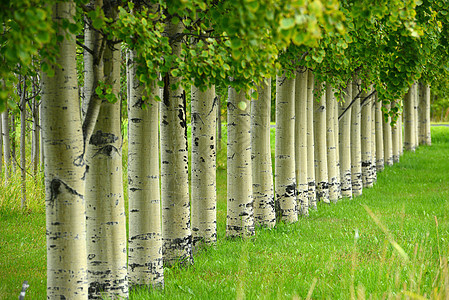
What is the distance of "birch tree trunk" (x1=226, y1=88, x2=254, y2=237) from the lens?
8.01 meters

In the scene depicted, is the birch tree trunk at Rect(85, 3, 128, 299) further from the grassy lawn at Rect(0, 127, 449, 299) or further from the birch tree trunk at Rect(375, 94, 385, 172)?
the birch tree trunk at Rect(375, 94, 385, 172)

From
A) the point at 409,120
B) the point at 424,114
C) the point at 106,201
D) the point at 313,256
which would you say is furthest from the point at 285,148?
the point at 424,114

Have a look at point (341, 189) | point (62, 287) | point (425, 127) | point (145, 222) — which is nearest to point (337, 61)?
point (145, 222)

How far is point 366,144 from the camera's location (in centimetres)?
1491

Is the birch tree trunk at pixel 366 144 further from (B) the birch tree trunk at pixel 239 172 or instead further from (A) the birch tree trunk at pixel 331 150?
(B) the birch tree trunk at pixel 239 172

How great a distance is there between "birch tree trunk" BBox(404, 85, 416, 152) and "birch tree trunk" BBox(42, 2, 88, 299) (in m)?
19.5

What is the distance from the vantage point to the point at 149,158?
5441 millimetres

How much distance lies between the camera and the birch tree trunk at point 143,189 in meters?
5.39

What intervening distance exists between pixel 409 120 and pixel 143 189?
1942 centimetres

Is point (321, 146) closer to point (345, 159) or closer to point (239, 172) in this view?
point (345, 159)

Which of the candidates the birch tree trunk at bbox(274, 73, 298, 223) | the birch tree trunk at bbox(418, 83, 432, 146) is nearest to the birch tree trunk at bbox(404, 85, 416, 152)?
the birch tree trunk at bbox(418, 83, 432, 146)

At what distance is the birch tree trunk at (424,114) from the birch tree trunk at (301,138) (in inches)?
630

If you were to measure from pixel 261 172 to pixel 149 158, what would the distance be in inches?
149

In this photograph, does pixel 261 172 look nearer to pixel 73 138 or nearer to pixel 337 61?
pixel 337 61
